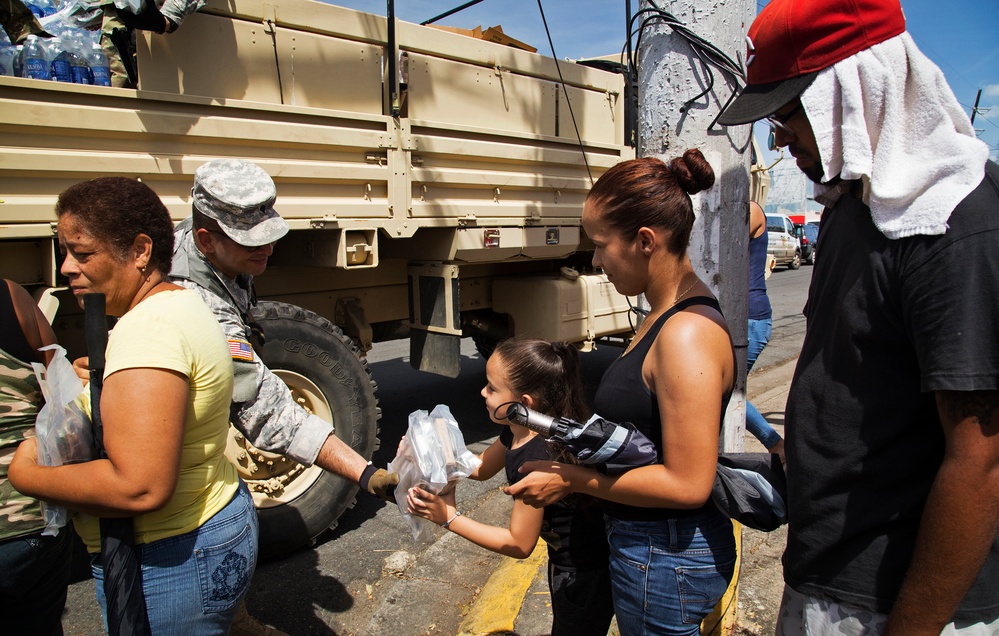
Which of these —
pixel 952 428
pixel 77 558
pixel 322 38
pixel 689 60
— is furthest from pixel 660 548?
pixel 77 558

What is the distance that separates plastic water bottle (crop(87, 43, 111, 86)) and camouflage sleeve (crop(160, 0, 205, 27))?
0.36 m

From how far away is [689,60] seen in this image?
2207mm

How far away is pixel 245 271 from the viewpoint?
89.7 inches

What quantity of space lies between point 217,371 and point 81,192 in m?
0.55

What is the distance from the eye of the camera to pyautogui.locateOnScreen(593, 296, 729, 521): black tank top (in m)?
1.49

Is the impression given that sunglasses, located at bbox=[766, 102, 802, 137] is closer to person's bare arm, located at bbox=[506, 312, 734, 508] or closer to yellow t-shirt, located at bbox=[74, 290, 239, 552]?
person's bare arm, located at bbox=[506, 312, 734, 508]

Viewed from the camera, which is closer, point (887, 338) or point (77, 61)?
point (887, 338)

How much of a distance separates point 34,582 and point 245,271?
1.10 m

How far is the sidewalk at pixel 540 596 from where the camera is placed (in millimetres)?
2740

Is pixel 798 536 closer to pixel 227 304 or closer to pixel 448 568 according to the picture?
pixel 227 304

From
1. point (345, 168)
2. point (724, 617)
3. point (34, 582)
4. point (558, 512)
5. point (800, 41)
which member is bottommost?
point (724, 617)

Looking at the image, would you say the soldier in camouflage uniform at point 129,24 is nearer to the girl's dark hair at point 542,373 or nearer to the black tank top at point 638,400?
the girl's dark hair at point 542,373

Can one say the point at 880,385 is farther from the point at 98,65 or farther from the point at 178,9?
the point at 98,65

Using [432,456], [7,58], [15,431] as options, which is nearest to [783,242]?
[7,58]
